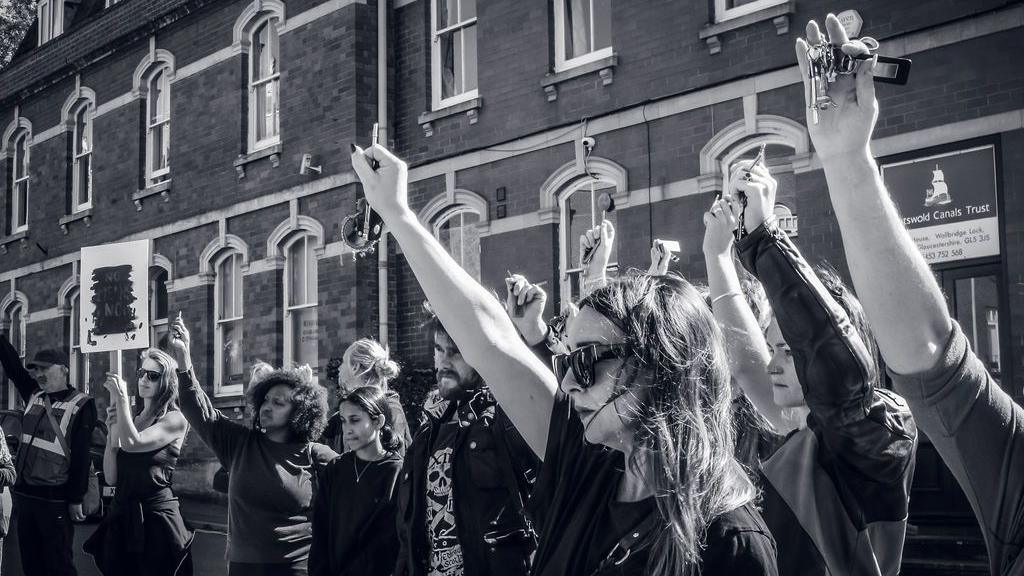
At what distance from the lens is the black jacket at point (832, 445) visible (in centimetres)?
213

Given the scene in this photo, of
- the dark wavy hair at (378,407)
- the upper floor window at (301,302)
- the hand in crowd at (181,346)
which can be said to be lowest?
the dark wavy hair at (378,407)

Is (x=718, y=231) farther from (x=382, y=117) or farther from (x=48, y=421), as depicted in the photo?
(x=382, y=117)

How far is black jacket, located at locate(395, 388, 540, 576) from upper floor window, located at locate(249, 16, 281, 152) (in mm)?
13138

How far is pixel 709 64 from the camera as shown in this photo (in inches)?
446

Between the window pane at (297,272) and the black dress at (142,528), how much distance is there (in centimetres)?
909

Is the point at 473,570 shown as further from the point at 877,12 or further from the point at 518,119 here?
the point at 518,119

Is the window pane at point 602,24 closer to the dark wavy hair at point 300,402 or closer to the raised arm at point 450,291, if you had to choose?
the dark wavy hair at point 300,402

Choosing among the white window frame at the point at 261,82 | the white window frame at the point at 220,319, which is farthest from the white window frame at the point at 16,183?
the white window frame at the point at 261,82

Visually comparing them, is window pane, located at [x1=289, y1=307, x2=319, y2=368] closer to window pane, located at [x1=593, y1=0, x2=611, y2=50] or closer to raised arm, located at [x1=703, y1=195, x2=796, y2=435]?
window pane, located at [x1=593, y1=0, x2=611, y2=50]

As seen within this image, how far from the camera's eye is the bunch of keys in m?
1.86

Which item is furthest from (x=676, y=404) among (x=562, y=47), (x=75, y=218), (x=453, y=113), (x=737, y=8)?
(x=75, y=218)

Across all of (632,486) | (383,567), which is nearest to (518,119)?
(383,567)

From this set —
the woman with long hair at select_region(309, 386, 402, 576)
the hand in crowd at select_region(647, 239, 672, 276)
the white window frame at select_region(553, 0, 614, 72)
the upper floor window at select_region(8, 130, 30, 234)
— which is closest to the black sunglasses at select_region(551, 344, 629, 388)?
the hand in crowd at select_region(647, 239, 672, 276)

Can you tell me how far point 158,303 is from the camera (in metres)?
19.7
